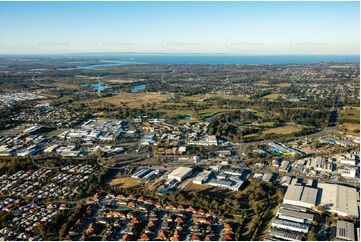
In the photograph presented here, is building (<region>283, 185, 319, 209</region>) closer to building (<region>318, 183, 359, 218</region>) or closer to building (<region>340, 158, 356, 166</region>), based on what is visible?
building (<region>318, 183, 359, 218</region>)

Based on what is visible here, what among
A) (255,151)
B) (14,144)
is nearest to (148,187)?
(255,151)

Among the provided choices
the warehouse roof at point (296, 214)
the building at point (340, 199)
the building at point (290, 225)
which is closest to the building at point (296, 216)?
the warehouse roof at point (296, 214)

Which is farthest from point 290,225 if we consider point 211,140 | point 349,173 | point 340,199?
point 211,140

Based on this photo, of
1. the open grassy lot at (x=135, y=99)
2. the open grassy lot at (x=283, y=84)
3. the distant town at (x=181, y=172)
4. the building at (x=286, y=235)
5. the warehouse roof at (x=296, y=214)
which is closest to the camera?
the building at (x=286, y=235)

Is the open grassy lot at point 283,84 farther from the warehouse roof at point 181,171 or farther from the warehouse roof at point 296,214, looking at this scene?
the warehouse roof at point 296,214

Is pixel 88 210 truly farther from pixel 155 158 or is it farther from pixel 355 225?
pixel 355 225
